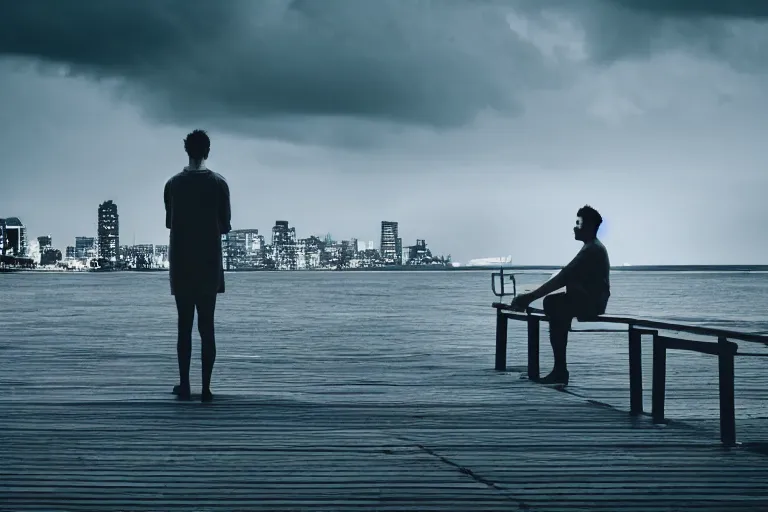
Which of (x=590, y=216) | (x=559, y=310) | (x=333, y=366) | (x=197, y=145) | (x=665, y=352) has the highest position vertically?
(x=197, y=145)

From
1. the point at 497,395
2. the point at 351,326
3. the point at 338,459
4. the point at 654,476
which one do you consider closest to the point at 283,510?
the point at 338,459

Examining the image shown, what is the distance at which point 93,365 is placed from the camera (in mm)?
10883

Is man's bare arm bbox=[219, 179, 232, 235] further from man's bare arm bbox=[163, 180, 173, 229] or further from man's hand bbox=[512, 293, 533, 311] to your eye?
man's hand bbox=[512, 293, 533, 311]

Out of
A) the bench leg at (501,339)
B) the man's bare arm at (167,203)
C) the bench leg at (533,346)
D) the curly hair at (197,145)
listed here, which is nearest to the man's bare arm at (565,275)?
the bench leg at (533,346)

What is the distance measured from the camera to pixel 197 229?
21.9 feet

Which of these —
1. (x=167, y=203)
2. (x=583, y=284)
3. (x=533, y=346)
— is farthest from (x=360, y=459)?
(x=533, y=346)

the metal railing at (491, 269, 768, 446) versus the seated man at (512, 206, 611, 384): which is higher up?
the seated man at (512, 206, 611, 384)

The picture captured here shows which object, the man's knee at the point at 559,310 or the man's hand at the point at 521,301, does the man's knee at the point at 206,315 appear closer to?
the man's hand at the point at 521,301

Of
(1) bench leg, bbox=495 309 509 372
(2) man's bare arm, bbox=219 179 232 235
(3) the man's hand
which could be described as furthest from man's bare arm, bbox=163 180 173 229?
(1) bench leg, bbox=495 309 509 372

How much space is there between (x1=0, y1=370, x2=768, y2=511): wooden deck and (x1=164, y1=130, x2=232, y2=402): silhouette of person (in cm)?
85

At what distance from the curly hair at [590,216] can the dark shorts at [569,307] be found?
66cm

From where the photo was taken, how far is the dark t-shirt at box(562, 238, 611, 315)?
7.39 meters

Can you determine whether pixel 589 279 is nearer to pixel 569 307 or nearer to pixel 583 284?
pixel 583 284

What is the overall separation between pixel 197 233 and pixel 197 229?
0.11 feet
